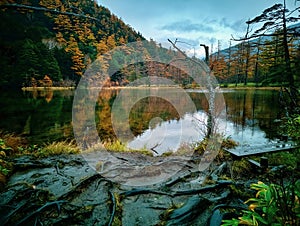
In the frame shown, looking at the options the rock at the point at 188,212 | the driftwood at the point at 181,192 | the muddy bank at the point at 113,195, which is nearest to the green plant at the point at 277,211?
the muddy bank at the point at 113,195

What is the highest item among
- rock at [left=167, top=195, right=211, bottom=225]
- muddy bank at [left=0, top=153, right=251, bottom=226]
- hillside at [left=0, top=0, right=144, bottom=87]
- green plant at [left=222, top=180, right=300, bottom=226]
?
hillside at [left=0, top=0, right=144, bottom=87]

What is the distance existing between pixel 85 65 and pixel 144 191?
43.6 meters

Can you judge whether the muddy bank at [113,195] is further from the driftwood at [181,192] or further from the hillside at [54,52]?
the hillside at [54,52]

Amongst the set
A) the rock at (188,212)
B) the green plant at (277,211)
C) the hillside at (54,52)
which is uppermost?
the hillside at (54,52)

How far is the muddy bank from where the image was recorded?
8.46 feet

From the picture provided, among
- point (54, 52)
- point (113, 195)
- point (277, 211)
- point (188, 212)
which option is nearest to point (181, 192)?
point (188, 212)

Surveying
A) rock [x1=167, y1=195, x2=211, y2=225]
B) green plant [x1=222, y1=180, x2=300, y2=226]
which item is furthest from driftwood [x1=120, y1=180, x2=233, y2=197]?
green plant [x1=222, y1=180, x2=300, y2=226]

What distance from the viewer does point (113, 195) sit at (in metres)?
3.08

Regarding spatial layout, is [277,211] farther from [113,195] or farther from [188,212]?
[113,195]

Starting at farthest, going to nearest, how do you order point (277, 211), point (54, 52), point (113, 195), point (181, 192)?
point (54, 52)
point (181, 192)
point (113, 195)
point (277, 211)

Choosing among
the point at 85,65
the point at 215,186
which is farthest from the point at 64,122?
the point at 85,65

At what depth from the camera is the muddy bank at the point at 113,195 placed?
102 inches

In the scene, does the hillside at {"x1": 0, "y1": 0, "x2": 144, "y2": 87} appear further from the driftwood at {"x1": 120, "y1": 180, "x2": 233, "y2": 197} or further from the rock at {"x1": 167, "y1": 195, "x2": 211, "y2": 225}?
the rock at {"x1": 167, "y1": 195, "x2": 211, "y2": 225}

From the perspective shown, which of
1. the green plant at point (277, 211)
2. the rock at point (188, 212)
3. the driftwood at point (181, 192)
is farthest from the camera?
the driftwood at point (181, 192)
